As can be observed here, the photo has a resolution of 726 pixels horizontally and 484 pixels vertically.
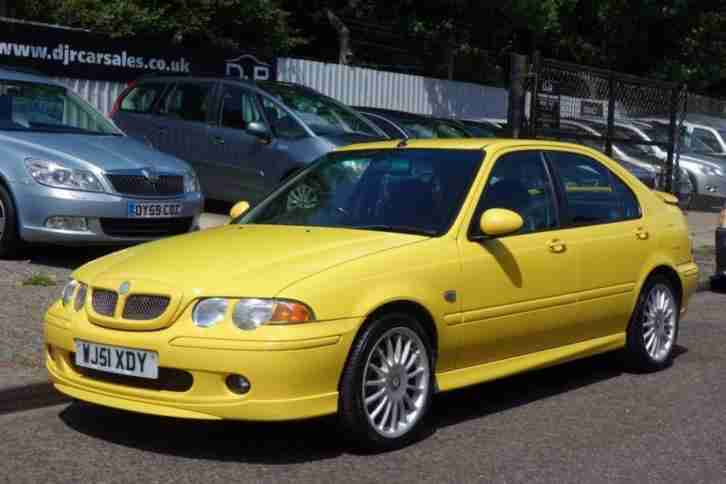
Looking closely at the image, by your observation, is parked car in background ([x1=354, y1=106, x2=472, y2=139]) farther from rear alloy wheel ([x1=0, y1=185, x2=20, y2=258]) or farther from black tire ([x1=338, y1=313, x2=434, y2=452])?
black tire ([x1=338, y1=313, x2=434, y2=452])

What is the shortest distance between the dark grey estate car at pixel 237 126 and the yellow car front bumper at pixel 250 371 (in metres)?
→ 8.09

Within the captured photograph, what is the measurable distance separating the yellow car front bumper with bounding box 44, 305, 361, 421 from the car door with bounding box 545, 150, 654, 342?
2122 millimetres

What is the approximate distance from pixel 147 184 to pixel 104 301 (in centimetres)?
471

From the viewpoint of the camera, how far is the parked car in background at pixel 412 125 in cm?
1812

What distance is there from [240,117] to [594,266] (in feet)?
25.2

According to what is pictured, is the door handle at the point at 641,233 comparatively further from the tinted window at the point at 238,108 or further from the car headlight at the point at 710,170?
the car headlight at the point at 710,170

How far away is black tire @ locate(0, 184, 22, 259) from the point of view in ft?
33.6

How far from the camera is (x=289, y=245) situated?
634 centimetres

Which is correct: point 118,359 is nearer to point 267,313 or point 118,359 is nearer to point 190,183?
point 267,313

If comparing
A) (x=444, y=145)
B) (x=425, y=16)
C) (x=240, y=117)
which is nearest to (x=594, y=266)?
(x=444, y=145)

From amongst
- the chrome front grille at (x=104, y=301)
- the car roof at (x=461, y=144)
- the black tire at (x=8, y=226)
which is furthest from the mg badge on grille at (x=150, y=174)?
the chrome front grille at (x=104, y=301)

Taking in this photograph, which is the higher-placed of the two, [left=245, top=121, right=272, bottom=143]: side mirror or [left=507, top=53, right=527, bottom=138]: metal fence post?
[left=507, top=53, right=527, bottom=138]: metal fence post

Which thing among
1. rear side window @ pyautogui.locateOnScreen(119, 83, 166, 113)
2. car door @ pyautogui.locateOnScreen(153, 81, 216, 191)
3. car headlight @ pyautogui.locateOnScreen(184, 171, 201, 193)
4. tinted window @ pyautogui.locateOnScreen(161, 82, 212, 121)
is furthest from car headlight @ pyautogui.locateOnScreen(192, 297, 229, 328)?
rear side window @ pyautogui.locateOnScreen(119, 83, 166, 113)

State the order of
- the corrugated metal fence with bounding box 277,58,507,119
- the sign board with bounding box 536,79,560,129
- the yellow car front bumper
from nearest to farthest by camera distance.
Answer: the yellow car front bumper < the sign board with bounding box 536,79,560,129 < the corrugated metal fence with bounding box 277,58,507,119
